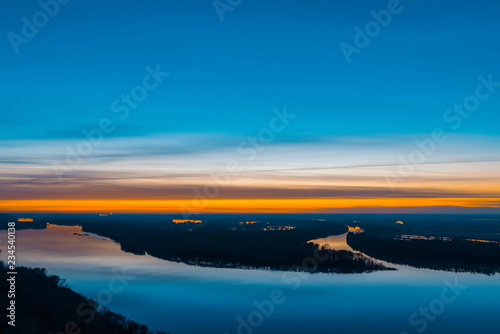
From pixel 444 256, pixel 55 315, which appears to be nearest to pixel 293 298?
pixel 55 315

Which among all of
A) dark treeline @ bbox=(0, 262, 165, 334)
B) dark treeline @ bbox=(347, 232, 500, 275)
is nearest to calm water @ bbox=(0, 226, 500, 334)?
dark treeline @ bbox=(0, 262, 165, 334)

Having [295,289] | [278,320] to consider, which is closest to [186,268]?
[295,289]

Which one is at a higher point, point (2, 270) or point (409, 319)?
point (2, 270)

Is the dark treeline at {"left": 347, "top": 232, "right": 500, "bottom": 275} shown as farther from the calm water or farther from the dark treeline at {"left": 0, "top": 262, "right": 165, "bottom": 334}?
the dark treeline at {"left": 0, "top": 262, "right": 165, "bottom": 334}

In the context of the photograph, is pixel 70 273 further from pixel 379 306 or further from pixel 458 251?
pixel 458 251

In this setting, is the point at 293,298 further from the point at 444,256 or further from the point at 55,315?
the point at 444,256

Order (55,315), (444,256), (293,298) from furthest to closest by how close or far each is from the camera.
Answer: (444,256) → (293,298) → (55,315)
